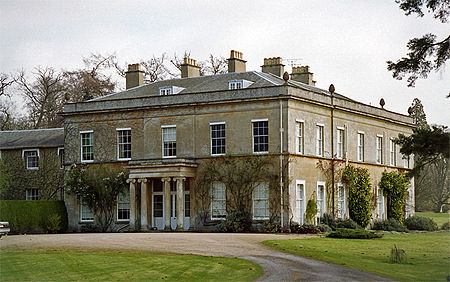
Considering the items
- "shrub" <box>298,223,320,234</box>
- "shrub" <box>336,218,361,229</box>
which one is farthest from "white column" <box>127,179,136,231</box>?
"shrub" <box>336,218,361,229</box>

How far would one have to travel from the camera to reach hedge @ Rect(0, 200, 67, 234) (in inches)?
1687

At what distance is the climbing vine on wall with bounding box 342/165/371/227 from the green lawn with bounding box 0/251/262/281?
19912mm

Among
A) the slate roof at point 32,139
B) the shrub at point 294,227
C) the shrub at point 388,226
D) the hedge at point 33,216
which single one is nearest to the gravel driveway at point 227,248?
the shrub at point 294,227

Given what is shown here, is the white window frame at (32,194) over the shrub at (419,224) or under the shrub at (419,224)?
over

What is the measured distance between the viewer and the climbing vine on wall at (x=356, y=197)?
4422 centimetres

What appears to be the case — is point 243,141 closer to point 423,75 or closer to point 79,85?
point 423,75

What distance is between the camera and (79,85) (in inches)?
2685

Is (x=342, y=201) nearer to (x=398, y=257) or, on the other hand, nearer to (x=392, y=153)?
(x=392, y=153)

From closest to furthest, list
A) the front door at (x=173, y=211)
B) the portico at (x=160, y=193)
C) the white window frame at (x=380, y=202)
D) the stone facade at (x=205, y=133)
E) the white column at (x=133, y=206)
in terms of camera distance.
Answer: the stone facade at (x=205, y=133) → the portico at (x=160, y=193) → the front door at (x=173, y=211) → the white column at (x=133, y=206) → the white window frame at (x=380, y=202)

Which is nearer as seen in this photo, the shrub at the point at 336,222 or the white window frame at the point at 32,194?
the shrub at the point at 336,222

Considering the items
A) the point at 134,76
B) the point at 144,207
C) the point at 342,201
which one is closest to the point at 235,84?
the point at 144,207

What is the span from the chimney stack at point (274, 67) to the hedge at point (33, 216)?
1454 cm

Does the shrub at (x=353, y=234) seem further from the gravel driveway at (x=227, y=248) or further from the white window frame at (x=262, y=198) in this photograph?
the white window frame at (x=262, y=198)

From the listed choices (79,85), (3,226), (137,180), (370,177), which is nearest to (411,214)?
(370,177)
